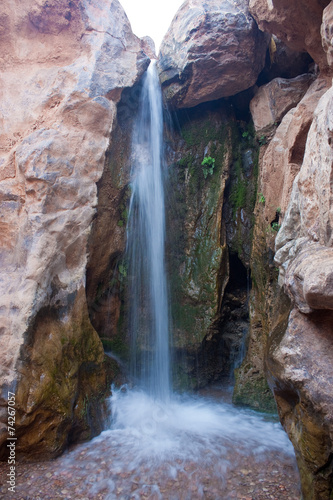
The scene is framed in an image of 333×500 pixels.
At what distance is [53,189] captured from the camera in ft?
16.6

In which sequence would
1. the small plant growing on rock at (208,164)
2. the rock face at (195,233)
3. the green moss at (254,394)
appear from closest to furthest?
the green moss at (254,394), the rock face at (195,233), the small plant growing on rock at (208,164)

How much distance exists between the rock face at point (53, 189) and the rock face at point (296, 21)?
2.52 metres

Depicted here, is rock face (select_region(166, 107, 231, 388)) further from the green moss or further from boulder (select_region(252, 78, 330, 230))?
boulder (select_region(252, 78, 330, 230))

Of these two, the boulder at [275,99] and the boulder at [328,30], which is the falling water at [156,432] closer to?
the boulder at [275,99]

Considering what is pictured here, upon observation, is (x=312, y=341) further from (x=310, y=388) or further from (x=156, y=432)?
(x=156, y=432)

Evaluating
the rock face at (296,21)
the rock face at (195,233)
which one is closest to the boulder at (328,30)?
the rock face at (296,21)

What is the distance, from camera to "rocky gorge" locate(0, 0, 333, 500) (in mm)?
3547

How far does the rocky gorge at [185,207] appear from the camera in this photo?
355 cm

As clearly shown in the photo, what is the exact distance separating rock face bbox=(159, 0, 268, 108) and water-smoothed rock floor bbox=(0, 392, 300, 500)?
6290 mm

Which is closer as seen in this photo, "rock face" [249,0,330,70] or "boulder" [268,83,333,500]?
"boulder" [268,83,333,500]

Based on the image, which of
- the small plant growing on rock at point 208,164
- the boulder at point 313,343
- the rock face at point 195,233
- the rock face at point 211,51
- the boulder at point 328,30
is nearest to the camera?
the boulder at point 313,343

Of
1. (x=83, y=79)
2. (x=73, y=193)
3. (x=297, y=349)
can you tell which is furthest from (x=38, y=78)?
(x=297, y=349)

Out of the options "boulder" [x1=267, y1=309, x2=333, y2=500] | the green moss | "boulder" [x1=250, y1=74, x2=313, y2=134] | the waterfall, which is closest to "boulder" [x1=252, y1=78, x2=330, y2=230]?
"boulder" [x1=250, y1=74, x2=313, y2=134]

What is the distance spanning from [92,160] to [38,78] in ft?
6.47
